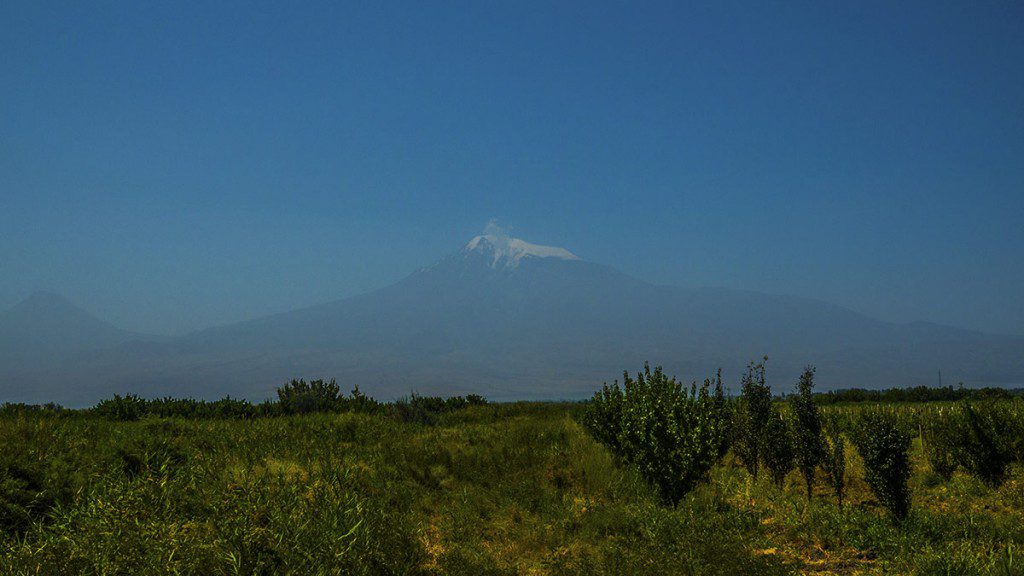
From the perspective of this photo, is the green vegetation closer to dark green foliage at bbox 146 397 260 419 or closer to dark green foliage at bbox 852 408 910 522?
dark green foliage at bbox 852 408 910 522

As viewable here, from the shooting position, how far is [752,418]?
1595 cm

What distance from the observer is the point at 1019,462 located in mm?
16047

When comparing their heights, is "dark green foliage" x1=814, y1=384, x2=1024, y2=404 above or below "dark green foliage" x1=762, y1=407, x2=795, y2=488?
below

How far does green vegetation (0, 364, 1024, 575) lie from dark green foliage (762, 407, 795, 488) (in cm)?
10

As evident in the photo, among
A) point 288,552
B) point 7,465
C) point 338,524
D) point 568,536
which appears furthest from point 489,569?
point 7,465

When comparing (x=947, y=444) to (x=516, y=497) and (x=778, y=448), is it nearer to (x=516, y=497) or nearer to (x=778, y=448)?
(x=778, y=448)

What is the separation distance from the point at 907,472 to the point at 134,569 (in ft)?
42.6

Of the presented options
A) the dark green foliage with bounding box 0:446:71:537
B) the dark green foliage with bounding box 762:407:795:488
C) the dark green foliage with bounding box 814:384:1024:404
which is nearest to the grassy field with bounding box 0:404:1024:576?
the dark green foliage with bounding box 0:446:71:537

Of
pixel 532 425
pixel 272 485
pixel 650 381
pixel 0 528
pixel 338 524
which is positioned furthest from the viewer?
pixel 532 425

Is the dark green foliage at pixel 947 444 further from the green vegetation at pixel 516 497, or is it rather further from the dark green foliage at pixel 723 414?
the dark green foliage at pixel 723 414

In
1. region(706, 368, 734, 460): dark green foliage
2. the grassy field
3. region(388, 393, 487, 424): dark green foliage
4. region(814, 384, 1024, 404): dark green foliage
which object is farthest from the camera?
region(814, 384, 1024, 404): dark green foliage

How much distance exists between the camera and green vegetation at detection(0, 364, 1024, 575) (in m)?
8.42

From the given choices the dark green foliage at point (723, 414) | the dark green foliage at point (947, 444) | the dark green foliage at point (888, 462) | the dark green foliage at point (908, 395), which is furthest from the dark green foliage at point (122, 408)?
the dark green foliage at point (908, 395)

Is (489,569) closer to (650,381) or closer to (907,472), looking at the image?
(650,381)
